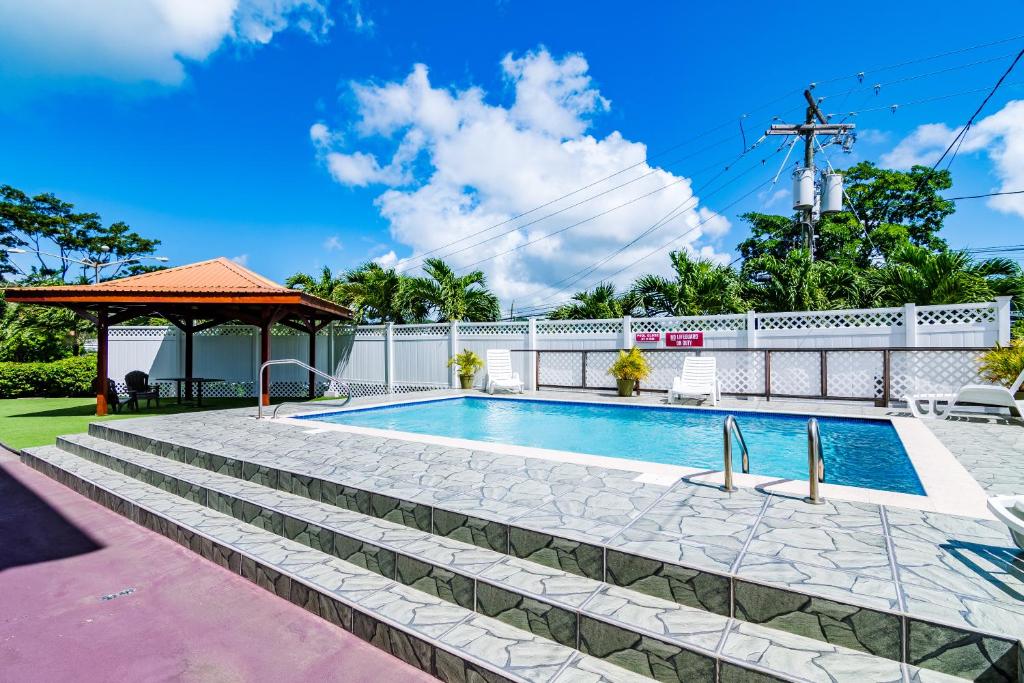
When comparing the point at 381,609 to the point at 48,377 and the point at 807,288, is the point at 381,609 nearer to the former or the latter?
the point at 807,288

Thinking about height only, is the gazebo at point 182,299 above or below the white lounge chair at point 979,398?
above

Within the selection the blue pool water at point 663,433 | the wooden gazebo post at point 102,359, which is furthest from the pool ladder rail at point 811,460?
the wooden gazebo post at point 102,359

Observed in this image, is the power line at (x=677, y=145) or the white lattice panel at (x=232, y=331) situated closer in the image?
the power line at (x=677, y=145)

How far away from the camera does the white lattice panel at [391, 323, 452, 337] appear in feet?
46.6

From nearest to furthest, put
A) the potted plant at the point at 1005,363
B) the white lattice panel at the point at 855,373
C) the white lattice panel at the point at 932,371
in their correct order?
1. the potted plant at the point at 1005,363
2. the white lattice panel at the point at 932,371
3. the white lattice panel at the point at 855,373

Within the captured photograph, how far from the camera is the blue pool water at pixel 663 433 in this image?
525 centimetres

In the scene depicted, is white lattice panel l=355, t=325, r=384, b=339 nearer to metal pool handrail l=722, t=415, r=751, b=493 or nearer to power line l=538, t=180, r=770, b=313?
metal pool handrail l=722, t=415, r=751, b=493

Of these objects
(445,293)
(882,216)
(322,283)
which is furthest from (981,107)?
(882,216)

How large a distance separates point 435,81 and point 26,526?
55.3 ft

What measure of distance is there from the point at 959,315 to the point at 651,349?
18.1ft

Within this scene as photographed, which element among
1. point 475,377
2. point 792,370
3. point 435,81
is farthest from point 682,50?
point 475,377

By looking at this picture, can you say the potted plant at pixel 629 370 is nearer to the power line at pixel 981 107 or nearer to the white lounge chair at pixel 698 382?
the white lounge chair at pixel 698 382

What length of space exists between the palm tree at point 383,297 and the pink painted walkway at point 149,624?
478 inches

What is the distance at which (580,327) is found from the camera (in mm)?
12656
